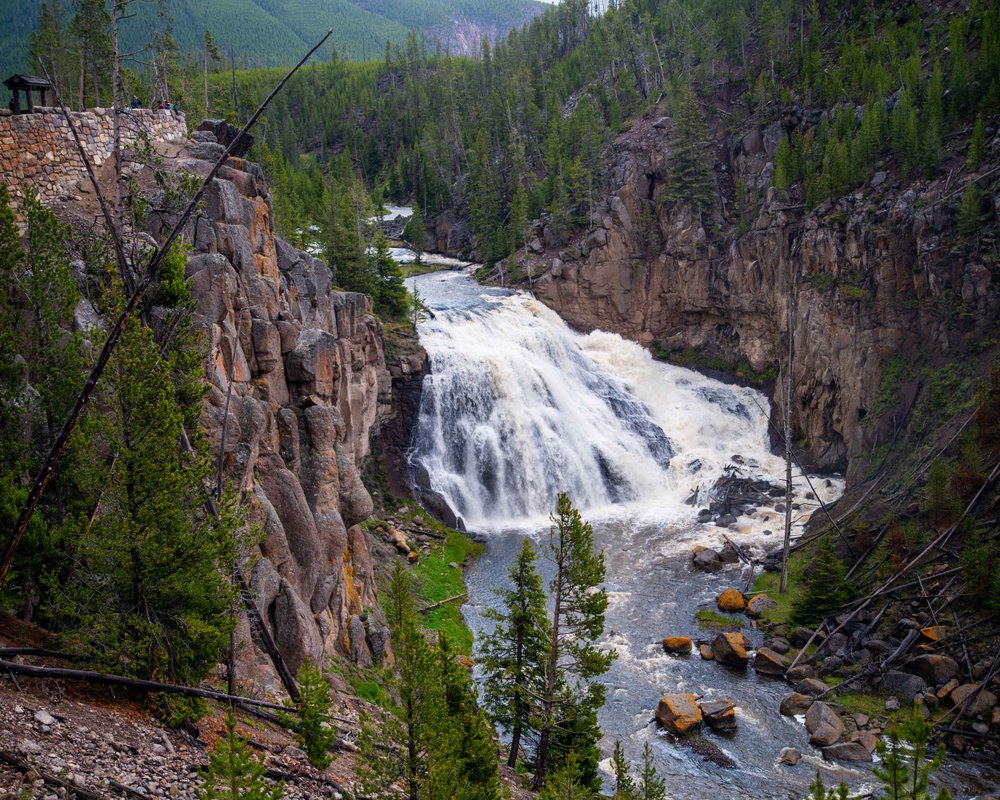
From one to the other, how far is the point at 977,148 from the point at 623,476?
30772 mm

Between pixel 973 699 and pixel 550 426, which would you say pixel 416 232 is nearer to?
pixel 550 426

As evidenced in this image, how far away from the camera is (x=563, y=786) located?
1800cm

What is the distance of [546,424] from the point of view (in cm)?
5344

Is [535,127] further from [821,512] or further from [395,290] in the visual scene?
[821,512]

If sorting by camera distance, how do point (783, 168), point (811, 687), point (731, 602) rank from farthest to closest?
point (783, 168), point (731, 602), point (811, 687)

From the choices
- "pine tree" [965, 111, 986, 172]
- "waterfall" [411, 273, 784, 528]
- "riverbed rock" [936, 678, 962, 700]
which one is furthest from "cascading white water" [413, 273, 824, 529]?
"pine tree" [965, 111, 986, 172]

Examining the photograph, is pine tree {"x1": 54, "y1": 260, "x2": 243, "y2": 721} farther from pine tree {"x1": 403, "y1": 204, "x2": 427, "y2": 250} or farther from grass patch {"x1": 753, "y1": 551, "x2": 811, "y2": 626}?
pine tree {"x1": 403, "y1": 204, "x2": 427, "y2": 250}

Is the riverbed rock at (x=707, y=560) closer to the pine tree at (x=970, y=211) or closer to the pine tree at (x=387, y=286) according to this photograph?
the pine tree at (x=970, y=211)

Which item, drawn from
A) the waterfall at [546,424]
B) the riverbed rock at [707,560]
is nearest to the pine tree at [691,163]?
the waterfall at [546,424]

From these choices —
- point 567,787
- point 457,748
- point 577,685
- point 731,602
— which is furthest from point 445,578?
point 567,787

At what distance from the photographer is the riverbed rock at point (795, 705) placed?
29094 mm

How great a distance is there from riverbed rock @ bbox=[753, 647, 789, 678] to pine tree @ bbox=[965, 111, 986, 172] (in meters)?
35.5

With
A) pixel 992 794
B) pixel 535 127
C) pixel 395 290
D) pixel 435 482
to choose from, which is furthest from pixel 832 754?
pixel 535 127

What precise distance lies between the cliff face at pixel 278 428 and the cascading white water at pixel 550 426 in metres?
17.9
